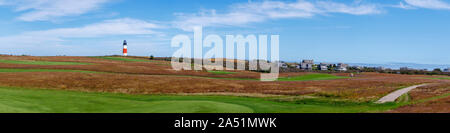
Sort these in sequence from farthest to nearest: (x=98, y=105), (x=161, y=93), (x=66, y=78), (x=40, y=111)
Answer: (x=66, y=78), (x=161, y=93), (x=98, y=105), (x=40, y=111)

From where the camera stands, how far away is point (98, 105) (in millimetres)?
23391
